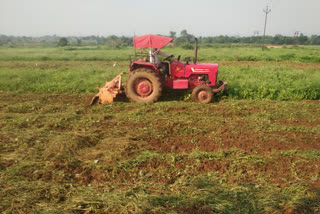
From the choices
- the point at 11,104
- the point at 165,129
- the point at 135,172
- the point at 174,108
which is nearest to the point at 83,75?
the point at 11,104

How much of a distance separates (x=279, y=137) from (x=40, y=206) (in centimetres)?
435

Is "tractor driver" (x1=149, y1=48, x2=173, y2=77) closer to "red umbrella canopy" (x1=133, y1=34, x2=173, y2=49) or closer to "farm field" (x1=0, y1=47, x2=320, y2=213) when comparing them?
"red umbrella canopy" (x1=133, y1=34, x2=173, y2=49)

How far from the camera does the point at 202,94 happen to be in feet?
22.8

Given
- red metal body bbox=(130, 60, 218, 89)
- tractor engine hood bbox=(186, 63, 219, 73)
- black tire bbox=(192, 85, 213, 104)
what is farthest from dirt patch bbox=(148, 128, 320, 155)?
tractor engine hood bbox=(186, 63, 219, 73)

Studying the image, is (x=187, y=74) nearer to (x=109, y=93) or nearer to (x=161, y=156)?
(x=109, y=93)

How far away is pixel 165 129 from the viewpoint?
5105 millimetres

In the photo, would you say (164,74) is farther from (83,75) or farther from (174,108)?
(83,75)

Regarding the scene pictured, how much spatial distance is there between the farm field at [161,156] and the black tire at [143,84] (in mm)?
282

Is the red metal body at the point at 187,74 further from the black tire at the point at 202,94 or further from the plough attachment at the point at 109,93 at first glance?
the plough attachment at the point at 109,93

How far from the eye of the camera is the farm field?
288 cm

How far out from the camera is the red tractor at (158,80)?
6.82 meters

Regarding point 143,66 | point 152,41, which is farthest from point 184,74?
point 152,41

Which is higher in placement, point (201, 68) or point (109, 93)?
point (201, 68)

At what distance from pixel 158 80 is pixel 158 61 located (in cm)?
67
